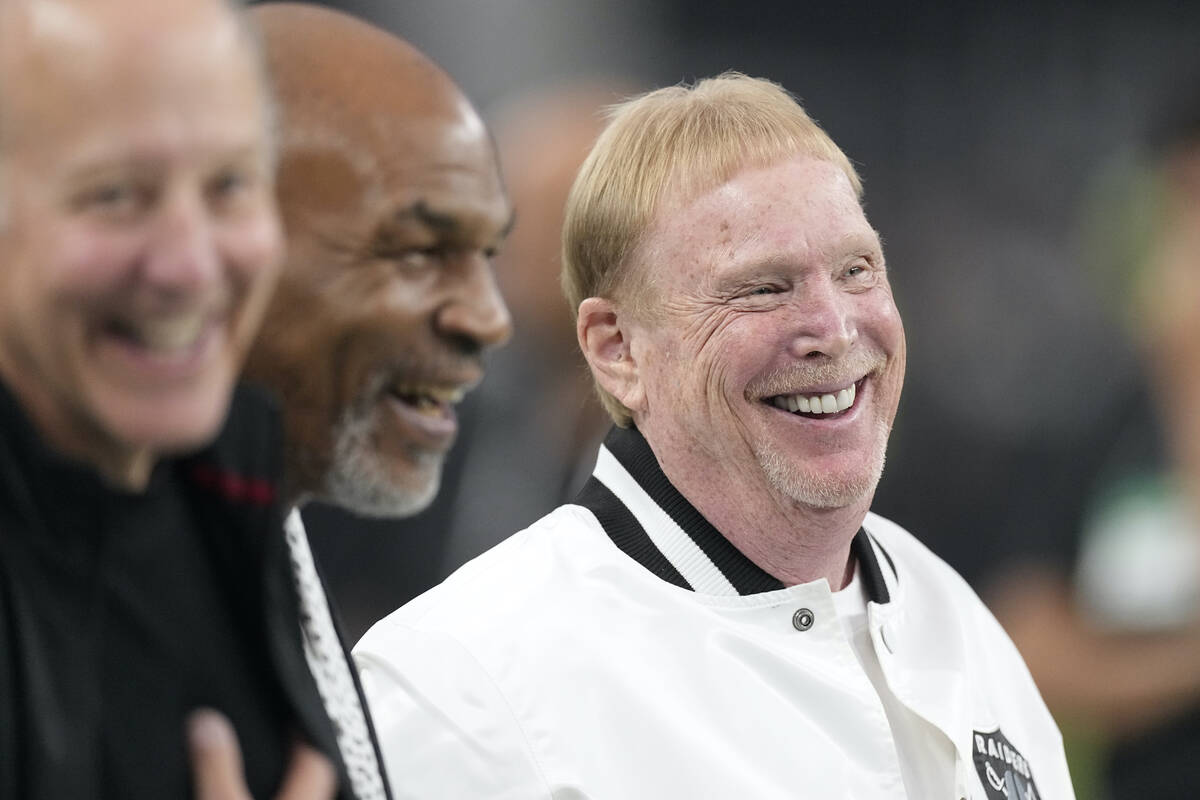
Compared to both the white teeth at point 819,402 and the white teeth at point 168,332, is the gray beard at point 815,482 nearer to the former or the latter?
the white teeth at point 819,402

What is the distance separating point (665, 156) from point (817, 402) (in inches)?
15.1

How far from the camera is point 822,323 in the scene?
2189 millimetres

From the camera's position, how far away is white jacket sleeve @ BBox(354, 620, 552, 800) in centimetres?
192

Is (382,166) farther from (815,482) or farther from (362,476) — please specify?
(815,482)

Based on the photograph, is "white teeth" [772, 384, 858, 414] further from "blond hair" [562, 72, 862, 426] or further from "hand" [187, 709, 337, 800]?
"hand" [187, 709, 337, 800]

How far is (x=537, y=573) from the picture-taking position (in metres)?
2.14

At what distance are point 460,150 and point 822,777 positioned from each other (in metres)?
1.02

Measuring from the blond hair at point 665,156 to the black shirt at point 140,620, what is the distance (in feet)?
3.71

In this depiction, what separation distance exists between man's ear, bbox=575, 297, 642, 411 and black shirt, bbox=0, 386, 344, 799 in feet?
3.82

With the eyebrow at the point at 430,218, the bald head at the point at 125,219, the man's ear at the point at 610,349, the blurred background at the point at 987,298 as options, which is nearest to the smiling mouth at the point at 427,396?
the eyebrow at the point at 430,218

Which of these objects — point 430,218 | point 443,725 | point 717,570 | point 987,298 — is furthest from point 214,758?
point 987,298

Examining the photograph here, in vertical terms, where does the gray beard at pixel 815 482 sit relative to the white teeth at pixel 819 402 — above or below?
below

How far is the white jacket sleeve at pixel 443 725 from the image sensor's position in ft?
6.30

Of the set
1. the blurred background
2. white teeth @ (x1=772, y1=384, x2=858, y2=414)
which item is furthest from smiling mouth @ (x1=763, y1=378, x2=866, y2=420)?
the blurred background
